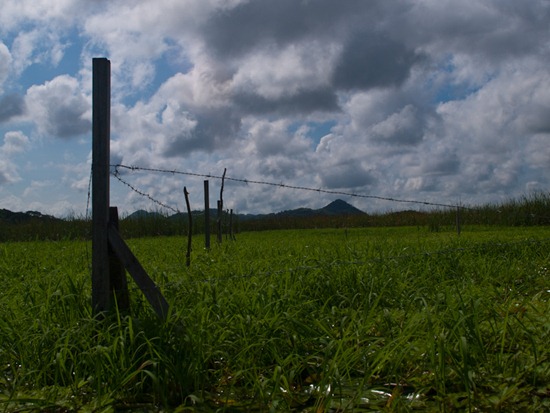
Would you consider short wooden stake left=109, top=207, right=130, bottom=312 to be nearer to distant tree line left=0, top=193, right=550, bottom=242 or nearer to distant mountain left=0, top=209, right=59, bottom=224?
distant tree line left=0, top=193, right=550, bottom=242

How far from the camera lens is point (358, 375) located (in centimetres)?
344

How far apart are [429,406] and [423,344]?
587 millimetres

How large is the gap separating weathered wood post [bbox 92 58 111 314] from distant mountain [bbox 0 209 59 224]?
2089 centimetres

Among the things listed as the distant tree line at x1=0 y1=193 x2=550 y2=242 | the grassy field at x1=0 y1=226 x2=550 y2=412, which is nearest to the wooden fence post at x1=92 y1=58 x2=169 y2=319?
the grassy field at x1=0 y1=226 x2=550 y2=412

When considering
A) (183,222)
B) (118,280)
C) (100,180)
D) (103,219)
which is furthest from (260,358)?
(183,222)

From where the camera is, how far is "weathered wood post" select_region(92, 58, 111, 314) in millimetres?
3949

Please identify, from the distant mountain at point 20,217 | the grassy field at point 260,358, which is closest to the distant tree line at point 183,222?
the distant mountain at point 20,217

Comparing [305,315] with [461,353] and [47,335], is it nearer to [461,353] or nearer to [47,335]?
[461,353]

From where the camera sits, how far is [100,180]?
159 inches

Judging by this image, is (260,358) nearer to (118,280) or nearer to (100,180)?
(118,280)

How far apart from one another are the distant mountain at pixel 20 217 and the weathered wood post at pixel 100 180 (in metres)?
20.9

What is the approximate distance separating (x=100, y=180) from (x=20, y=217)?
23815mm

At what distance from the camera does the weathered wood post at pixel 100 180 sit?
3.95 metres

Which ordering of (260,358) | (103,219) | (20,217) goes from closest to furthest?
(260,358) < (103,219) < (20,217)
